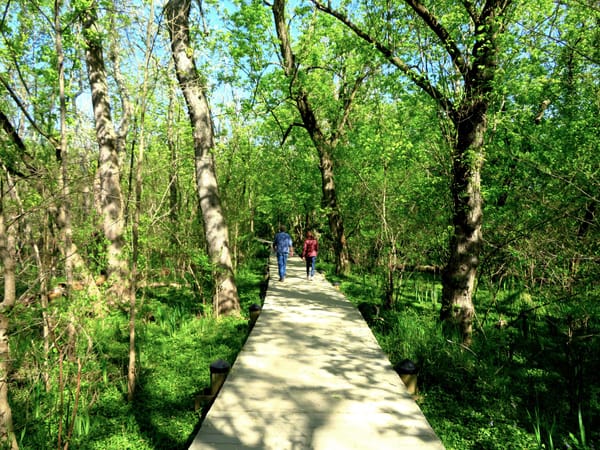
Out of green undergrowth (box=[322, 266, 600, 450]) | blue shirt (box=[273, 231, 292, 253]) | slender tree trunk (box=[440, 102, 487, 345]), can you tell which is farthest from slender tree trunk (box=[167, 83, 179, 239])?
slender tree trunk (box=[440, 102, 487, 345])

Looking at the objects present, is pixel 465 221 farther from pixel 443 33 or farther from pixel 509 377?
pixel 443 33

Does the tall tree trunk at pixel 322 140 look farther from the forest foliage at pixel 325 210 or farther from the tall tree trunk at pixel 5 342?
the tall tree trunk at pixel 5 342

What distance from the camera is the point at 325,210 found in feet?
42.4

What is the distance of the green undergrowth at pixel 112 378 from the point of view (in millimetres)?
4035

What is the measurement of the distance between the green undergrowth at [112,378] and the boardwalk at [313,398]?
734 millimetres

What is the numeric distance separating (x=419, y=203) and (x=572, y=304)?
14.5ft

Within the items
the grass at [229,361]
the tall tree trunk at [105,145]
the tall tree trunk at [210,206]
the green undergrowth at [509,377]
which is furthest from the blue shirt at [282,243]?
the tall tree trunk at [105,145]

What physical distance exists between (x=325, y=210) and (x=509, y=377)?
819 centimetres

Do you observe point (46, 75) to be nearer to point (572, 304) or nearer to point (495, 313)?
point (572, 304)

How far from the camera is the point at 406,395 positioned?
432cm

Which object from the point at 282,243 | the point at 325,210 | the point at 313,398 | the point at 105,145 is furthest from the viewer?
the point at 325,210

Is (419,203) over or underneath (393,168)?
underneath

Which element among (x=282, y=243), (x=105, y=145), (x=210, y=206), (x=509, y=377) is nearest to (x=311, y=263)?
(x=282, y=243)

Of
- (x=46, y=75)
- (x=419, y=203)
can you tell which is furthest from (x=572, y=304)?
(x=46, y=75)
